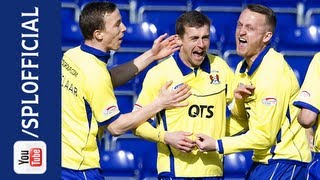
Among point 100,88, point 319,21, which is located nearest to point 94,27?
point 100,88

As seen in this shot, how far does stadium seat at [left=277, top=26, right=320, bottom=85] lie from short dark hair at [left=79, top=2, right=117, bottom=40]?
3889 millimetres

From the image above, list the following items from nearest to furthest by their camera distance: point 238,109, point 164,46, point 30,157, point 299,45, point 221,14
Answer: point 30,157
point 238,109
point 164,46
point 299,45
point 221,14

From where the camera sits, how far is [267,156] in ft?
21.7

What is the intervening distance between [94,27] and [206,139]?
3.50 ft

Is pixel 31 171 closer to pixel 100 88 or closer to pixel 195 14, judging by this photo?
pixel 100 88

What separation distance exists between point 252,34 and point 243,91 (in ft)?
1.51

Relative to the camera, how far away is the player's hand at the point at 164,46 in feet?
22.3

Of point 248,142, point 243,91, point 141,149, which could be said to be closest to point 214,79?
point 243,91

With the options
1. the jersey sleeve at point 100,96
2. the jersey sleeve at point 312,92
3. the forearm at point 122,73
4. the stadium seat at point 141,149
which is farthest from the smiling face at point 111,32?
the stadium seat at point 141,149

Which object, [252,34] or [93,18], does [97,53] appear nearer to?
[93,18]

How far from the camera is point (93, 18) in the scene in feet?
21.3

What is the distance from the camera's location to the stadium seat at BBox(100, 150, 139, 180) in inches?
359

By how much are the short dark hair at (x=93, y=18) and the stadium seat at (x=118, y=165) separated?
109 inches

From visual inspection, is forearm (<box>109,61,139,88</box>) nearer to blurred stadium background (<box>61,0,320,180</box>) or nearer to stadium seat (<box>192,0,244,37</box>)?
blurred stadium background (<box>61,0,320,180</box>)
